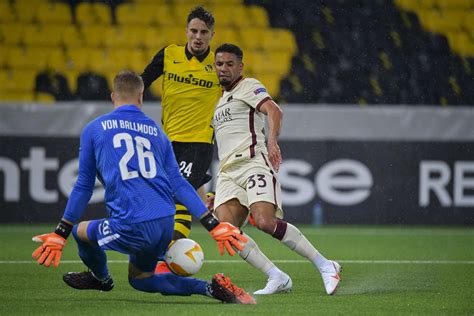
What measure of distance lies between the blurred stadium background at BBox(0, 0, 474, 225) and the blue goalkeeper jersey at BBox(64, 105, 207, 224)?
7689mm

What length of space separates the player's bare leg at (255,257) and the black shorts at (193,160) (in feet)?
2.36

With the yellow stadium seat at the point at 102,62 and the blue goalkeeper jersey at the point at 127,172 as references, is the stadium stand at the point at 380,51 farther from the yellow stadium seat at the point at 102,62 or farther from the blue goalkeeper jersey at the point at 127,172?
the blue goalkeeper jersey at the point at 127,172

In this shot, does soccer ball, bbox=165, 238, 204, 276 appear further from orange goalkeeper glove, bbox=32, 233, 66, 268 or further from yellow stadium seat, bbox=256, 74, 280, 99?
yellow stadium seat, bbox=256, 74, 280, 99

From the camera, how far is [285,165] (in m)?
14.2

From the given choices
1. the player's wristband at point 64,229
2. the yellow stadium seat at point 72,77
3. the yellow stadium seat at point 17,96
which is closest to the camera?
the player's wristband at point 64,229

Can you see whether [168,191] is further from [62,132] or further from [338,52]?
[338,52]

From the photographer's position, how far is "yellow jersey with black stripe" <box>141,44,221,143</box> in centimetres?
868

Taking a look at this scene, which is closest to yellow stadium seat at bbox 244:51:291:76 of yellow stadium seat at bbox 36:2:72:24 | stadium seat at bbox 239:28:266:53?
stadium seat at bbox 239:28:266:53

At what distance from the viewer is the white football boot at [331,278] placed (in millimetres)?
7435

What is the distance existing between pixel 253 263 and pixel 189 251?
1.37m

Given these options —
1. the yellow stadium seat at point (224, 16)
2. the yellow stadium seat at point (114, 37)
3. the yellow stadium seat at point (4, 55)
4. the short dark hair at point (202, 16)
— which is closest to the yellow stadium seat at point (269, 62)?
the yellow stadium seat at point (224, 16)

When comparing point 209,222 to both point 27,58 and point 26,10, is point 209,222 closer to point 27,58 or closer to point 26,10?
point 27,58

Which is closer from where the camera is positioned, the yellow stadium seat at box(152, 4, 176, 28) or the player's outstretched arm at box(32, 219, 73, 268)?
the player's outstretched arm at box(32, 219, 73, 268)

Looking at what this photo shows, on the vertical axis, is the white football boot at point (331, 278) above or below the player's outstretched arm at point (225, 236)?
below
